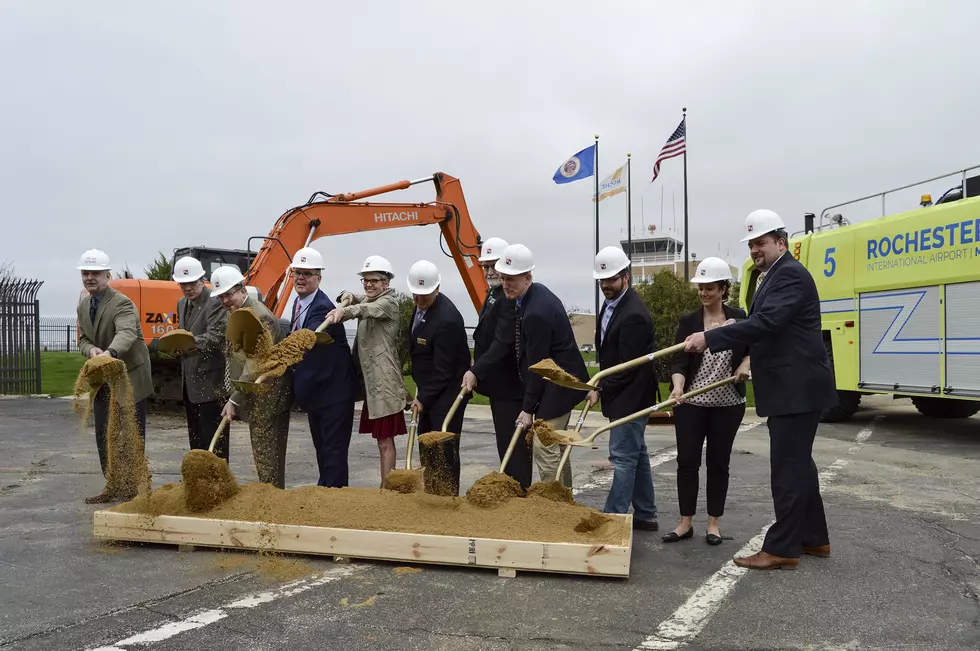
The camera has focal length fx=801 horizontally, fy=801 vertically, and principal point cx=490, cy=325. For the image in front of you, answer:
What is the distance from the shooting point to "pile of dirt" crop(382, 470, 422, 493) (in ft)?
17.7

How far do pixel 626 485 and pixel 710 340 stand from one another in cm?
126

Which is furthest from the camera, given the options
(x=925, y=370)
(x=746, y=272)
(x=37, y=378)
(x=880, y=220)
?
(x=37, y=378)

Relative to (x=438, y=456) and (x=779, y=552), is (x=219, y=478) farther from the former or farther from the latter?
(x=779, y=552)

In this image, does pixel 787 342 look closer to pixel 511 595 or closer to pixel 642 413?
pixel 642 413

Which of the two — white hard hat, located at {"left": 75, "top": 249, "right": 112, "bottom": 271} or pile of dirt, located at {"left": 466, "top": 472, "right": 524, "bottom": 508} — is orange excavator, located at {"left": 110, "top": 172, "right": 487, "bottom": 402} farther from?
pile of dirt, located at {"left": 466, "top": 472, "right": 524, "bottom": 508}

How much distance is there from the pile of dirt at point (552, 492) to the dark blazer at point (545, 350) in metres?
0.55

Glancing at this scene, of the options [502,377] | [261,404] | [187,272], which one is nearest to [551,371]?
[502,377]

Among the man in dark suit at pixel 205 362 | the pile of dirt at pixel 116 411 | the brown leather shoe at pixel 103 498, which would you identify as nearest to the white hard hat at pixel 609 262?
the man in dark suit at pixel 205 362

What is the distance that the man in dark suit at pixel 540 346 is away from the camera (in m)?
5.58

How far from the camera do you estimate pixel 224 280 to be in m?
6.07

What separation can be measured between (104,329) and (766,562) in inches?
218

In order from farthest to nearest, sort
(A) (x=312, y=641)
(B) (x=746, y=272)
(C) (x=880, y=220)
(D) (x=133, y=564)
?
(B) (x=746, y=272) → (C) (x=880, y=220) → (D) (x=133, y=564) → (A) (x=312, y=641)

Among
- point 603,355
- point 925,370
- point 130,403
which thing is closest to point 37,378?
point 130,403

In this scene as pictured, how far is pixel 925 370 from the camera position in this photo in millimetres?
10773
